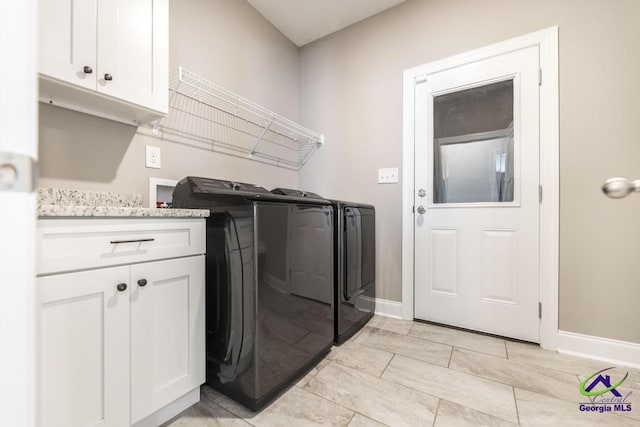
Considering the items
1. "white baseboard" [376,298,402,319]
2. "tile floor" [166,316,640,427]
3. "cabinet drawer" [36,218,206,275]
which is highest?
"cabinet drawer" [36,218,206,275]

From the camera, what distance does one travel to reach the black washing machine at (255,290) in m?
1.06

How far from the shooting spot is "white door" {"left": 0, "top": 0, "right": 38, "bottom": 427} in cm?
38

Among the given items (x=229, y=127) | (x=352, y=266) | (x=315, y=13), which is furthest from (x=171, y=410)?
(x=315, y=13)

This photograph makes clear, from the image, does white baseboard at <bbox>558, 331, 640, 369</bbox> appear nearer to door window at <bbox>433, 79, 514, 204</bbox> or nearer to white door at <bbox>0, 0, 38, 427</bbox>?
door window at <bbox>433, 79, 514, 204</bbox>

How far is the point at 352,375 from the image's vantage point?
1356 mm

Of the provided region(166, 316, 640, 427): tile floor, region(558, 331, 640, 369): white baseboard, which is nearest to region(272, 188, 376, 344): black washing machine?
region(166, 316, 640, 427): tile floor

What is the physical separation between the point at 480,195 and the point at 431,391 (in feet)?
4.30

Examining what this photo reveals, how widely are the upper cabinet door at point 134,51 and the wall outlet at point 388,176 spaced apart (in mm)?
1606

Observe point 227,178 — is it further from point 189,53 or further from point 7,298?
point 7,298

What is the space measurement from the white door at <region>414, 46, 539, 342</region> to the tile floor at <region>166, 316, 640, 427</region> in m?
0.28

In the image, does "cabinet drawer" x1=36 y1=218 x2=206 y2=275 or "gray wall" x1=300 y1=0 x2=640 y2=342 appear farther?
"gray wall" x1=300 y1=0 x2=640 y2=342

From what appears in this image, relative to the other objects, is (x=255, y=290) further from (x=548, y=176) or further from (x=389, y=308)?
(x=548, y=176)

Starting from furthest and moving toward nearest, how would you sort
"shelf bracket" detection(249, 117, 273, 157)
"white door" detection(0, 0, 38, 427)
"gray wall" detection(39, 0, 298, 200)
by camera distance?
"shelf bracket" detection(249, 117, 273, 157)
"gray wall" detection(39, 0, 298, 200)
"white door" detection(0, 0, 38, 427)

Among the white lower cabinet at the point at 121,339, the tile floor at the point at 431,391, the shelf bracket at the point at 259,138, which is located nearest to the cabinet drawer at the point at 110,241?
the white lower cabinet at the point at 121,339
